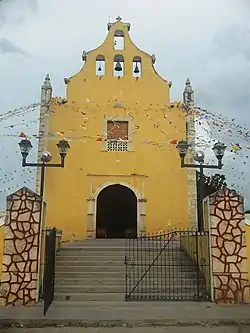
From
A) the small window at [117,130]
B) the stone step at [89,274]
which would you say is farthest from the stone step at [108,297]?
the small window at [117,130]

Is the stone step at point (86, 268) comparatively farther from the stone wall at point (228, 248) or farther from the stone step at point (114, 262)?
the stone wall at point (228, 248)

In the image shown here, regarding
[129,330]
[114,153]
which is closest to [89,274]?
[129,330]

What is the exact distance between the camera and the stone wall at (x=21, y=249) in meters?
7.50

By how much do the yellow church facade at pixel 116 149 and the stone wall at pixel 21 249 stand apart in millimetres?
7735

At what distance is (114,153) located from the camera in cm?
1642

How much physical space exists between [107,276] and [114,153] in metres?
8.08

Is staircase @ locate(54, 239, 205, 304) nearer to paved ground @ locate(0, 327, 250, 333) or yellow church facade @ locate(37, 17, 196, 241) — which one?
paved ground @ locate(0, 327, 250, 333)

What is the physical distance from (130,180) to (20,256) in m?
8.89

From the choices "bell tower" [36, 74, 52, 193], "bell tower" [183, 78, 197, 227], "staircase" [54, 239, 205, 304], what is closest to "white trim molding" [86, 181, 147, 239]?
"bell tower" [183, 78, 197, 227]

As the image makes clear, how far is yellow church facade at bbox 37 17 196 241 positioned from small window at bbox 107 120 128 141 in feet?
0.14

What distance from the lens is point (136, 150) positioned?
16.5m

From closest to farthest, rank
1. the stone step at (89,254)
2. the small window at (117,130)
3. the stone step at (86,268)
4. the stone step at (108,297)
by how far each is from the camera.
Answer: the stone step at (108,297) → the stone step at (86,268) → the stone step at (89,254) → the small window at (117,130)

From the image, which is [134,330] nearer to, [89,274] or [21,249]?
[21,249]

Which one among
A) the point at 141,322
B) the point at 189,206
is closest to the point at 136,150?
the point at 189,206
